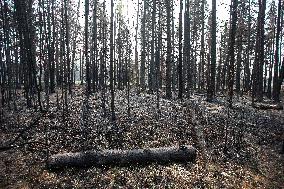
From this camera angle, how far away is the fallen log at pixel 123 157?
12.3 metres

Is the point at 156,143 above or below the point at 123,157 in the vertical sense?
above

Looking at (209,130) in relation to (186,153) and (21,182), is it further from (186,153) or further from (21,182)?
(21,182)

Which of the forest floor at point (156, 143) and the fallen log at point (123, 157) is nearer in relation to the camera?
the forest floor at point (156, 143)

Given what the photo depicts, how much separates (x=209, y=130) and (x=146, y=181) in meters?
5.74

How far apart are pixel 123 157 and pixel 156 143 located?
7.25ft

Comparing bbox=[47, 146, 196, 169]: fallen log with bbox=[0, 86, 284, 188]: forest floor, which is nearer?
bbox=[0, 86, 284, 188]: forest floor

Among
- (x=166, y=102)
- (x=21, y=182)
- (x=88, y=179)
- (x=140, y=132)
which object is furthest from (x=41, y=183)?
(x=166, y=102)

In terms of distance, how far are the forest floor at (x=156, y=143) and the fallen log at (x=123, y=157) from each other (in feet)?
0.78

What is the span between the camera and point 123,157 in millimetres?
12617

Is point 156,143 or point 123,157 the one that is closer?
point 123,157

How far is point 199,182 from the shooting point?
1173 cm

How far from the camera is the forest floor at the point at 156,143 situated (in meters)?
11.8

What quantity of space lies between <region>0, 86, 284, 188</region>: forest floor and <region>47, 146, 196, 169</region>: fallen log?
0.24m

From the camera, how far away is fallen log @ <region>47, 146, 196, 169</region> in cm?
1234
